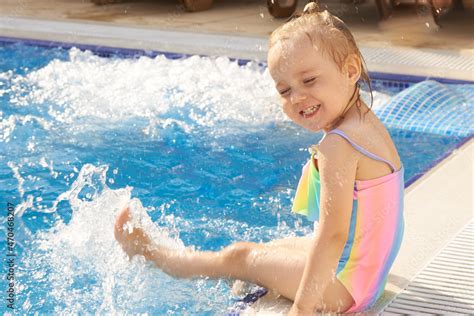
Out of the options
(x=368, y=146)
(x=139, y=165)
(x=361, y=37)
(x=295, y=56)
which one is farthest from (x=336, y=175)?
(x=361, y=37)

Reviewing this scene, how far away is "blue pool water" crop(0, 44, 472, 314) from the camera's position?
10.8 feet

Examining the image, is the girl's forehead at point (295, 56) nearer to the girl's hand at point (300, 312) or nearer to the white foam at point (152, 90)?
the girl's hand at point (300, 312)

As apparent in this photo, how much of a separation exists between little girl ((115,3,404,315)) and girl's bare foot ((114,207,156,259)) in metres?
0.60

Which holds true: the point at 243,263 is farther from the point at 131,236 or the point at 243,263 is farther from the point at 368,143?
the point at 368,143

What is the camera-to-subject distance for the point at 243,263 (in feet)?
9.37

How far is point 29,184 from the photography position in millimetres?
4645

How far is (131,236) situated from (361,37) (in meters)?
4.99

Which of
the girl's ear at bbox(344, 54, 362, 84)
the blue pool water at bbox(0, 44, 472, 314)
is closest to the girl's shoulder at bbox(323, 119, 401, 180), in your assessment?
the girl's ear at bbox(344, 54, 362, 84)

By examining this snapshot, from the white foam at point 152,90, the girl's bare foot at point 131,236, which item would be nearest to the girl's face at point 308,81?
the girl's bare foot at point 131,236

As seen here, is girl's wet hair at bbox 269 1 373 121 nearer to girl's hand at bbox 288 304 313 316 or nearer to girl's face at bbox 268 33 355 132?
girl's face at bbox 268 33 355 132

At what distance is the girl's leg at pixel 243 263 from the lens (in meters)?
2.66

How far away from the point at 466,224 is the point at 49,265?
1.69 m

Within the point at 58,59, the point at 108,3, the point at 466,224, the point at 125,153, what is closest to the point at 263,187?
the point at 125,153

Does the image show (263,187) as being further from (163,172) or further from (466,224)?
(466,224)
